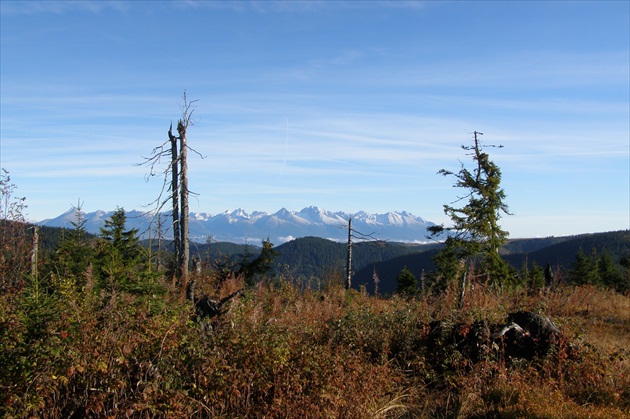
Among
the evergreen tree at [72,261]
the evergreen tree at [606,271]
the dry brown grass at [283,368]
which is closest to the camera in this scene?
the dry brown grass at [283,368]

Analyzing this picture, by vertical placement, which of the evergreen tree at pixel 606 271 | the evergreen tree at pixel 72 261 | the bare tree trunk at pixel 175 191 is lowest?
the evergreen tree at pixel 606 271

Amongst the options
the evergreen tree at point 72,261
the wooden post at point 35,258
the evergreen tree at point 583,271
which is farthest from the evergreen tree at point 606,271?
the wooden post at point 35,258

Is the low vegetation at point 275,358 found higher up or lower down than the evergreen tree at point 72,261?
lower down

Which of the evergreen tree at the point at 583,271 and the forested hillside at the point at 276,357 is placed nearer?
the forested hillside at the point at 276,357

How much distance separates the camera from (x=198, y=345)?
5.42 metres

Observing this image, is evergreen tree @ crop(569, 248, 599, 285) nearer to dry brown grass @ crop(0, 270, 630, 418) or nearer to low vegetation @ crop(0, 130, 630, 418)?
low vegetation @ crop(0, 130, 630, 418)

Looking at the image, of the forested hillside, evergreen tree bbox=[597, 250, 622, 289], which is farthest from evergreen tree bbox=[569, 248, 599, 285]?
the forested hillside

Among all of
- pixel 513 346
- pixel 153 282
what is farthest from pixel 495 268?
pixel 153 282

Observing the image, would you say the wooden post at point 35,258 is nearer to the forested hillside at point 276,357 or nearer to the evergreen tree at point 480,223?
the forested hillside at point 276,357

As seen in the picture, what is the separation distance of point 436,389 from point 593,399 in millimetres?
1867

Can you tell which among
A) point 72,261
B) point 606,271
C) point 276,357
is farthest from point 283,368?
point 606,271

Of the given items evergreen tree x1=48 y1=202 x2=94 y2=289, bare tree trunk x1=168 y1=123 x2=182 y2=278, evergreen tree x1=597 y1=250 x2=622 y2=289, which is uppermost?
bare tree trunk x1=168 y1=123 x2=182 y2=278

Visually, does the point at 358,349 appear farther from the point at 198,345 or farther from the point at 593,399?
the point at 593,399

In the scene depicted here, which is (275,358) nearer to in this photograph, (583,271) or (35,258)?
(35,258)
